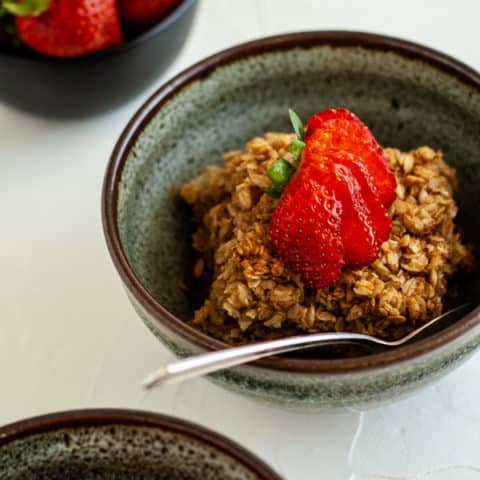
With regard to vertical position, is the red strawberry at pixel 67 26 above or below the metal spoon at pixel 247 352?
above

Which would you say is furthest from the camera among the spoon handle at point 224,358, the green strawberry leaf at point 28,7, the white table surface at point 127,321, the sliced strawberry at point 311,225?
the green strawberry leaf at point 28,7

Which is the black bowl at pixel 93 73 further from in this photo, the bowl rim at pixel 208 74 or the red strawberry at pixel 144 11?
the bowl rim at pixel 208 74

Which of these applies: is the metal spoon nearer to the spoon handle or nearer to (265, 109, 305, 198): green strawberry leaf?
the spoon handle

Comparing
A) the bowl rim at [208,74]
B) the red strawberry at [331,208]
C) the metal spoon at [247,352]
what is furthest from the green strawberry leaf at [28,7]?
the metal spoon at [247,352]

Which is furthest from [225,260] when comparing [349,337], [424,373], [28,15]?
[28,15]

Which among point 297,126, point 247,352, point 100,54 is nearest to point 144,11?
point 100,54

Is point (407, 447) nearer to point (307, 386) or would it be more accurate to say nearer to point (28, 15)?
point (307, 386)

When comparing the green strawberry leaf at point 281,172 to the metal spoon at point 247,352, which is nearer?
the metal spoon at point 247,352
